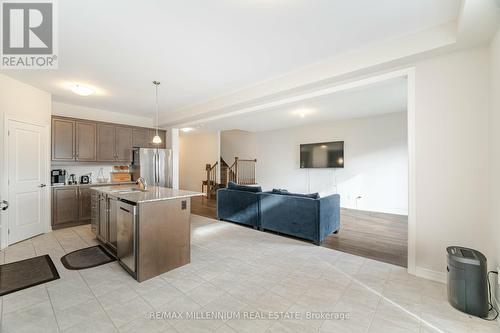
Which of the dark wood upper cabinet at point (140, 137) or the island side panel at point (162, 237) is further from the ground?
the dark wood upper cabinet at point (140, 137)

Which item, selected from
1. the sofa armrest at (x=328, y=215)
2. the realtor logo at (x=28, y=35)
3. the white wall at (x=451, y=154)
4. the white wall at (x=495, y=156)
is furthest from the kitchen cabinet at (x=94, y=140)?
the white wall at (x=495, y=156)

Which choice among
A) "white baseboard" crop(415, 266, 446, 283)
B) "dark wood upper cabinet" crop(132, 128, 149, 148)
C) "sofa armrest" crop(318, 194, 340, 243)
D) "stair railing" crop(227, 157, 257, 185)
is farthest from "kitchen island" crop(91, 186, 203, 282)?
"stair railing" crop(227, 157, 257, 185)

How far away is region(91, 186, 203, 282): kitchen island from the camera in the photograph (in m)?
2.51

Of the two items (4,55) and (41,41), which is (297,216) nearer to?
(41,41)

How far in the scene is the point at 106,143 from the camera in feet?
17.4

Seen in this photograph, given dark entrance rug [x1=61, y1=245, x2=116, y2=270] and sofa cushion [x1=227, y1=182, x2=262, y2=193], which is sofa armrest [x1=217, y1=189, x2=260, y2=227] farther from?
dark entrance rug [x1=61, y1=245, x2=116, y2=270]

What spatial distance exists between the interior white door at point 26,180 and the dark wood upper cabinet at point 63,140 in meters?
0.28

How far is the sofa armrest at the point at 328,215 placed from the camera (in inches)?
144

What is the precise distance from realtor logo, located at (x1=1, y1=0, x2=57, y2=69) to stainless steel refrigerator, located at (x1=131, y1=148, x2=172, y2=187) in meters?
2.73

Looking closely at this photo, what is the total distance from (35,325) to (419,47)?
457 centimetres

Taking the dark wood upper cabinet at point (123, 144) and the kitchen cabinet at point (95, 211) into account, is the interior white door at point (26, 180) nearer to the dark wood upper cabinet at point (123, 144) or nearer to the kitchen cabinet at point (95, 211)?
the kitchen cabinet at point (95, 211)

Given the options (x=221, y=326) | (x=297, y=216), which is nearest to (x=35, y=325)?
(x=221, y=326)

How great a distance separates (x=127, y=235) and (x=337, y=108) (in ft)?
17.0

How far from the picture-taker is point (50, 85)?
3969 millimetres
